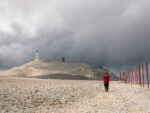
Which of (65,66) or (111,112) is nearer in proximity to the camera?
(111,112)

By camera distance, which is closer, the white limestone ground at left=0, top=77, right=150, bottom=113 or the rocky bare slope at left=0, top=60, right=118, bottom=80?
the white limestone ground at left=0, top=77, right=150, bottom=113

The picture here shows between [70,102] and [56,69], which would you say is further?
[56,69]

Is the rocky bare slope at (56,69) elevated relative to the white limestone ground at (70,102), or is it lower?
elevated

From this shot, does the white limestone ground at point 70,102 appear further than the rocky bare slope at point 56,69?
No

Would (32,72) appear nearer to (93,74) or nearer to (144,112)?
(93,74)

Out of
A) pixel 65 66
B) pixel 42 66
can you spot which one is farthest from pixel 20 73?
pixel 65 66

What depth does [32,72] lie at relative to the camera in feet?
232

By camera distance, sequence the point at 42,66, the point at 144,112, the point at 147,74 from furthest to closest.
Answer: the point at 42,66 → the point at 147,74 → the point at 144,112

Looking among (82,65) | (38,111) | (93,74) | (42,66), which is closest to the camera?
(38,111)

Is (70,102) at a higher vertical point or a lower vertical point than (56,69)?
lower

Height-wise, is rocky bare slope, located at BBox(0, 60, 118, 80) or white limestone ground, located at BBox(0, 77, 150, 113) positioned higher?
rocky bare slope, located at BBox(0, 60, 118, 80)

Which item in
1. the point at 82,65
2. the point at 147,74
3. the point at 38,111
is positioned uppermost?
the point at 82,65

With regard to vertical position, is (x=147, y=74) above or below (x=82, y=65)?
below

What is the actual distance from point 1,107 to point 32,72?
6172 cm
